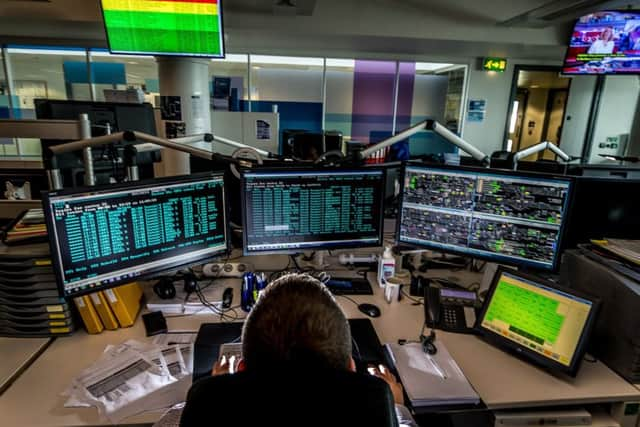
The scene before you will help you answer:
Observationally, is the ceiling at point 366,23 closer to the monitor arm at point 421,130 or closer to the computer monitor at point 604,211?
the monitor arm at point 421,130

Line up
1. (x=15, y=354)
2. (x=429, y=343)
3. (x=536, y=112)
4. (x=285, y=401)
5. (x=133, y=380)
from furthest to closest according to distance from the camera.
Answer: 1. (x=536, y=112)
2. (x=429, y=343)
3. (x=15, y=354)
4. (x=133, y=380)
5. (x=285, y=401)

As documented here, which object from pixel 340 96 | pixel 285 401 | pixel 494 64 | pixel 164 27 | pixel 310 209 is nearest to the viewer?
pixel 285 401

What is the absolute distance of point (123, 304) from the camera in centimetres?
142

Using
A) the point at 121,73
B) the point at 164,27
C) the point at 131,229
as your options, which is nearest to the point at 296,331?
the point at 131,229

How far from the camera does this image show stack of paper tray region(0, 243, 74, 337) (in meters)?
1.29

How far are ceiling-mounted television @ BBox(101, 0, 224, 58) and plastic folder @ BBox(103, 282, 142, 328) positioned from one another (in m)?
2.00

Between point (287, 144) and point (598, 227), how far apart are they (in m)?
3.26

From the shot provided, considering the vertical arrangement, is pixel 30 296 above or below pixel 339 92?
below

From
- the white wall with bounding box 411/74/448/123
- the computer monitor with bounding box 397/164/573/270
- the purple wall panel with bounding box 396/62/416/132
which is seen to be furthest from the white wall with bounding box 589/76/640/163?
the computer monitor with bounding box 397/164/573/270

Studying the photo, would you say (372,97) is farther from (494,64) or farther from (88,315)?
(88,315)

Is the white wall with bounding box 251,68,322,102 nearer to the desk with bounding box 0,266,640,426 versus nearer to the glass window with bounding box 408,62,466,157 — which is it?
the glass window with bounding box 408,62,466,157

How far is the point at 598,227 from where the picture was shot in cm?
190

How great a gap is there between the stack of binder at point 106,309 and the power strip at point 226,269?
0.38 m

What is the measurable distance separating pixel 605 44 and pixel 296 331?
5309 millimetres
